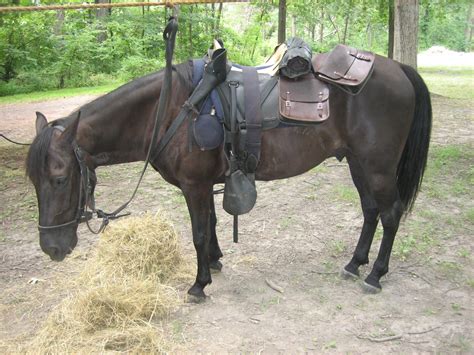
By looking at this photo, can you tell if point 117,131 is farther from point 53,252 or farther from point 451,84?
point 451,84

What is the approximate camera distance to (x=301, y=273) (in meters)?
3.79

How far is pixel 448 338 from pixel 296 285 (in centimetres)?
118

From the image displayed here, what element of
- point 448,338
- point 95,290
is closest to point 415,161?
point 448,338

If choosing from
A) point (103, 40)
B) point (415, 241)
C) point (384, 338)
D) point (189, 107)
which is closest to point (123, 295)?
point (189, 107)

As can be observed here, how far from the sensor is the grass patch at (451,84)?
12998 millimetres

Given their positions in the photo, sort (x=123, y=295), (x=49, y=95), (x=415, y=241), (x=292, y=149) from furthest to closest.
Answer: (x=49, y=95) < (x=415, y=241) < (x=292, y=149) < (x=123, y=295)

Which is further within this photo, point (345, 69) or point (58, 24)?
point (58, 24)

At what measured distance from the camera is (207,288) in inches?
142

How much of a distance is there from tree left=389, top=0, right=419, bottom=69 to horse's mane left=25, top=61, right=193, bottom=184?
7.84 meters

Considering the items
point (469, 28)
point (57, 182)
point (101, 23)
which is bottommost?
point (57, 182)

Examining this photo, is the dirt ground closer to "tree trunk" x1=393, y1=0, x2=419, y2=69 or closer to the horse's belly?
the horse's belly

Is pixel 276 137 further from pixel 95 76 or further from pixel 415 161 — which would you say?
pixel 95 76

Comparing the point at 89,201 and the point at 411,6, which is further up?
the point at 411,6

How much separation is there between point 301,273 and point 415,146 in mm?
1423
